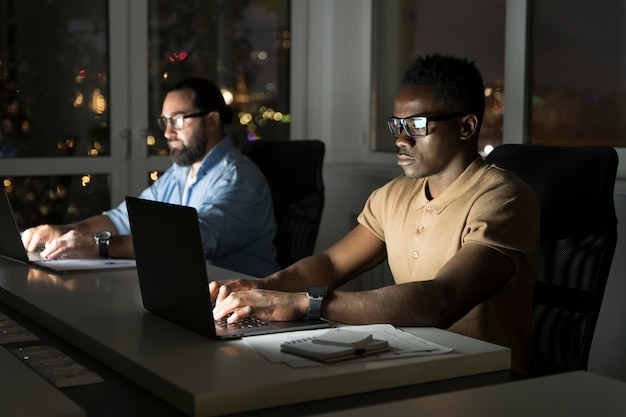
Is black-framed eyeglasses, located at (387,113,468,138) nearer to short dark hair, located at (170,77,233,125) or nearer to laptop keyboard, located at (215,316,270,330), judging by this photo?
laptop keyboard, located at (215,316,270,330)

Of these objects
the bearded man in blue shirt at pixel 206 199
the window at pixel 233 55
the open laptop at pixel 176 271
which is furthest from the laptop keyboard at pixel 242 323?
the window at pixel 233 55

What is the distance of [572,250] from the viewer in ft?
6.53

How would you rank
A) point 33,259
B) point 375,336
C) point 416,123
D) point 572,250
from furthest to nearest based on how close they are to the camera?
point 33,259 → point 416,123 → point 572,250 → point 375,336

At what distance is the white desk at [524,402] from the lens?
1180 millimetres

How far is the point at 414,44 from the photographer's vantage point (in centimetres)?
404

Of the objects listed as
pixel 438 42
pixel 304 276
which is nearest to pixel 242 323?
pixel 304 276

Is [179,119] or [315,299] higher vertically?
[179,119]

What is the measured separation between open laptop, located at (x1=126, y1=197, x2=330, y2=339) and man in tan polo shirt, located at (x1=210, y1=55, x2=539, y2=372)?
→ 0.28 feet

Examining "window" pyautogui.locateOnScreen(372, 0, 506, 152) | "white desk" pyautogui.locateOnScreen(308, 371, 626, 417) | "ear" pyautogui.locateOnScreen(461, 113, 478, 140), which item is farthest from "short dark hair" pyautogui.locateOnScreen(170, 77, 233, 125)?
"white desk" pyautogui.locateOnScreen(308, 371, 626, 417)

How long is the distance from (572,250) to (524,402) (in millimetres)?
834

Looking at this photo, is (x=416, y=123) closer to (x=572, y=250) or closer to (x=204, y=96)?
(x=572, y=250)

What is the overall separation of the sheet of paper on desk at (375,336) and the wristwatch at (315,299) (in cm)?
7

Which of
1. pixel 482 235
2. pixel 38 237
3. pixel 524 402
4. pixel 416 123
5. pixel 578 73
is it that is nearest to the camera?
pixel 524 402

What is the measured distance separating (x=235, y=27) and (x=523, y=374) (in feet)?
10.4
